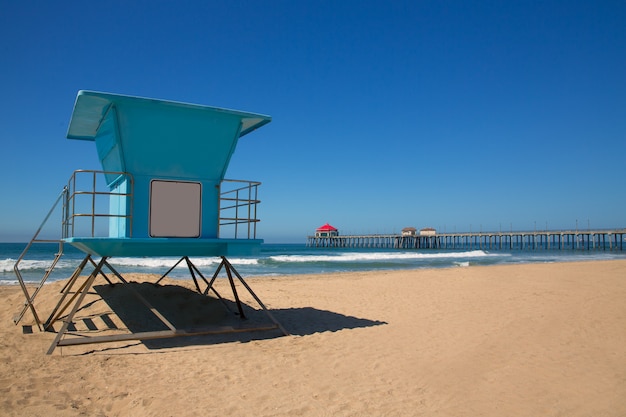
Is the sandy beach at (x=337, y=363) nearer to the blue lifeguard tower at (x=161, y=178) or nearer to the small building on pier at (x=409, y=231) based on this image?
the blue lifeguard tower at (x=161, y=178)

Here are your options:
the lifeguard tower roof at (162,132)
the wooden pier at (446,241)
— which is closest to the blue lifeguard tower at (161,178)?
the lifeguard tower roof at (162,132)

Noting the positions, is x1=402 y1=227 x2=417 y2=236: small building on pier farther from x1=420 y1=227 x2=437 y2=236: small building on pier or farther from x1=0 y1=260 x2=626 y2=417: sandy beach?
x1=0 y1=260 x2=626 y2=417: sandy beach

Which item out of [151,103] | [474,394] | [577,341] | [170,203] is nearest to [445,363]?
[474,394]

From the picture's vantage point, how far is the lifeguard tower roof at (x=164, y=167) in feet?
26.1

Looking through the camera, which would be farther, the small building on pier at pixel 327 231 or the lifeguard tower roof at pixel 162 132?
the small building on pier at pixel 327 231

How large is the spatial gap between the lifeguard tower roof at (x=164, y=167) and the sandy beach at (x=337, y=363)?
5.48 ft

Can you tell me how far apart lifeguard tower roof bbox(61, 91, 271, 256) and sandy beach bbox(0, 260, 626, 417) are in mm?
1671

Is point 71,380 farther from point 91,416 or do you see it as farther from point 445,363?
point 445,363

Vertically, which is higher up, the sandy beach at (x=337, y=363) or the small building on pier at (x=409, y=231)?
the small building on pier at (x=409, y=231)

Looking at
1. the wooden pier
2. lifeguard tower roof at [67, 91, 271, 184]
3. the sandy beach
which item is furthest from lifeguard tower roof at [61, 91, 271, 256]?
the wooden pier

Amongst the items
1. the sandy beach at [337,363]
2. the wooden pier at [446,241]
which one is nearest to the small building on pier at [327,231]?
the wooden pier at [446,241]

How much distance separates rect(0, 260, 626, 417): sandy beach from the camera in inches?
205

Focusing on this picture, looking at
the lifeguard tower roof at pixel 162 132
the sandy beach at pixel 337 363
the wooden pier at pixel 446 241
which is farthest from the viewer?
the wooden pier at pixel 446 241

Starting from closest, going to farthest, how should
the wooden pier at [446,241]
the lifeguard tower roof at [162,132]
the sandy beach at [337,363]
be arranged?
the sandy beach at [337,363]
the lifeguard tower roof at [162,132]
the wooden pier at [446,241]
